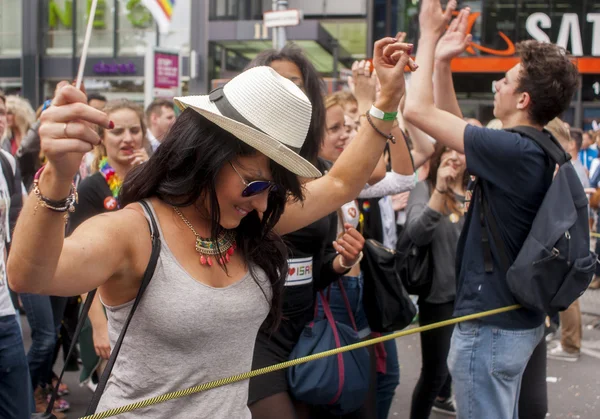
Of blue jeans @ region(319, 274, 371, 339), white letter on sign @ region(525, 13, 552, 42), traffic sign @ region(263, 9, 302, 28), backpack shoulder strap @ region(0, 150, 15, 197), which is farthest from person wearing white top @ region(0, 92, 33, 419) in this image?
white letter on sign @ region(525, 13, 552, 42)

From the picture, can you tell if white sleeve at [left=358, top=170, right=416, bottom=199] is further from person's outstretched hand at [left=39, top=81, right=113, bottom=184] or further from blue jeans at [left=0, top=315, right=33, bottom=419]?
person's outstretched hand at [left=39, top=81, right=113, bottom=184]

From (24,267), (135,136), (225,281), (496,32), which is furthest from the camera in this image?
(496,32)

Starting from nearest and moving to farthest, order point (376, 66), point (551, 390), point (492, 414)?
point (376, 66) < point (492, 414) < point (551, 390)

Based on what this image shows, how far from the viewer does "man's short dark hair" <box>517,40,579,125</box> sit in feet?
10.1

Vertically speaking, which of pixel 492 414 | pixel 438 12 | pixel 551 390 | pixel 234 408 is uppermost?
pixel 438 12

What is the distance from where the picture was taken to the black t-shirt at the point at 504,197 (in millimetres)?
2979

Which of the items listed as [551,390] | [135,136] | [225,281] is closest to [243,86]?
[225,281]

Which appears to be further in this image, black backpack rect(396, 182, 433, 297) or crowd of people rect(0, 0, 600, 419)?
black backpack rect(396, 182, 433, 297)

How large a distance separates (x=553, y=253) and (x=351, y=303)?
3.38 ft

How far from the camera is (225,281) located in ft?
6.88

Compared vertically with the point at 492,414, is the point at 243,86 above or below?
above

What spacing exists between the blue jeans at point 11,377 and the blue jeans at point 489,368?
191 centimetres

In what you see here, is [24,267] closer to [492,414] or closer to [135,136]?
[492,414]

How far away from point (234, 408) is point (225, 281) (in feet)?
1.21
